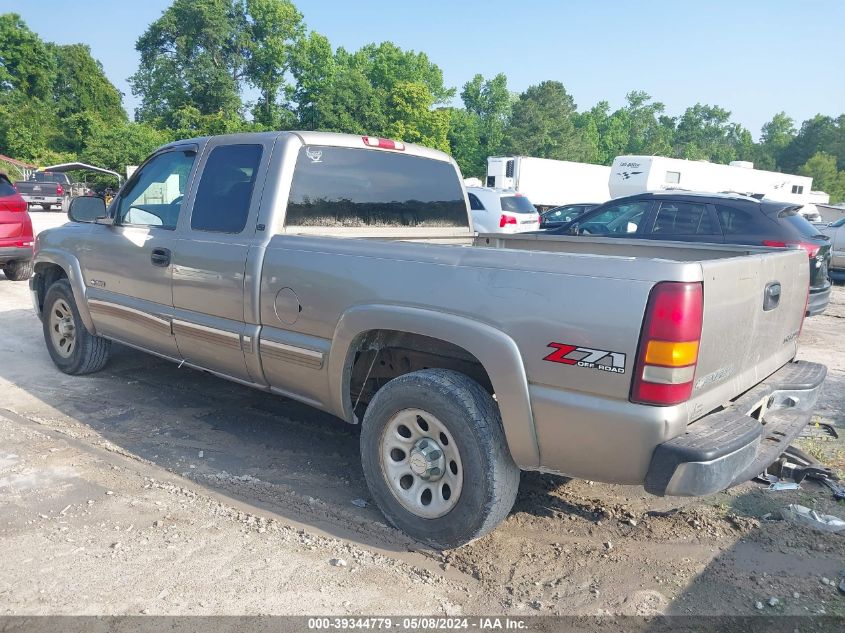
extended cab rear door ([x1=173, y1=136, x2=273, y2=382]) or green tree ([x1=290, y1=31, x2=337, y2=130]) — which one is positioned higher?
green tree ([x1=290, y1=31, x2=337, y2=130])

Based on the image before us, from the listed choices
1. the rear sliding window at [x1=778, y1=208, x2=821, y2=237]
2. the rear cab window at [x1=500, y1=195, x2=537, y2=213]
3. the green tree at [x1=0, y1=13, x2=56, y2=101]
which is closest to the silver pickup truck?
the rear sliding window at [x1=778, y1=208, x2=821, y2=237]

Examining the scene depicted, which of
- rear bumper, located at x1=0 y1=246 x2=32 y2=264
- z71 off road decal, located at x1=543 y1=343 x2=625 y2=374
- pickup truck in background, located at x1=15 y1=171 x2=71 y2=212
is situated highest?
z71 off road decal, located at x1=543 y1=343 x2=625 y2=374

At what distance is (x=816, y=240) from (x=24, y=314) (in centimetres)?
978

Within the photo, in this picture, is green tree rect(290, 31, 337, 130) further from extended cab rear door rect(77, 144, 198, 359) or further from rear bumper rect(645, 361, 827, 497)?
rear bumper rect(645, 361, 827, 497)

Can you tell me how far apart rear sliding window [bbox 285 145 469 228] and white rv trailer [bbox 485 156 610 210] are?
83.5ft

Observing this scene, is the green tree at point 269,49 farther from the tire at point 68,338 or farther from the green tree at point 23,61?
the tire at point 68,338

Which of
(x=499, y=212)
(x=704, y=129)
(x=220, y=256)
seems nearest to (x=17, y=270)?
(x=220, y=256)

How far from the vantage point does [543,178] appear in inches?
1239

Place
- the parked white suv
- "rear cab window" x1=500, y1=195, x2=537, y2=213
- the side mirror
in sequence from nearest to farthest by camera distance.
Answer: the side mirror, the parked white suv, "rear cab window" x1=500, y1=195, x2=537, y2=213

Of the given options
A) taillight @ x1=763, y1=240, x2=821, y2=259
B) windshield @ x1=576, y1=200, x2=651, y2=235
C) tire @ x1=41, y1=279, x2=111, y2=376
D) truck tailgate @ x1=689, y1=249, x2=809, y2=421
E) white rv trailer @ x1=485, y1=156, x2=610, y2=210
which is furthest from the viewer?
white rv trailer @ x1=485, y1=156, x2=610, y2=210

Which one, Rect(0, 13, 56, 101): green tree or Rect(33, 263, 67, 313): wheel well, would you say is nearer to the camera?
Rect(33, 263, 67, 313): wheel well

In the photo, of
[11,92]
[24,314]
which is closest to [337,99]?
[11,92]

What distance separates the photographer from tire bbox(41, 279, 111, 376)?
5531mm

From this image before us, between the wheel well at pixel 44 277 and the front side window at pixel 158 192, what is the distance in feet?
3.97
